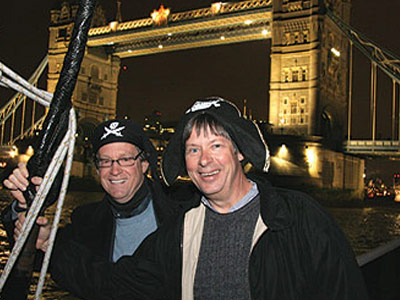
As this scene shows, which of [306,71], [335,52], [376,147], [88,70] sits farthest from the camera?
[88,70]

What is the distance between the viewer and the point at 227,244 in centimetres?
205

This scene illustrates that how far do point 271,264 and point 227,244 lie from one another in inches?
10.4

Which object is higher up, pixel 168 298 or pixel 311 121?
pixel 311 121

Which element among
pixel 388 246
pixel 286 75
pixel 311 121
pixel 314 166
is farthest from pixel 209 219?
pixel 286 75

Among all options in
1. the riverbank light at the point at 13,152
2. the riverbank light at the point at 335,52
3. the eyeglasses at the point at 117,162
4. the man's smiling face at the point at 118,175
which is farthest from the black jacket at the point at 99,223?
the riverbank light at the point at 13,152

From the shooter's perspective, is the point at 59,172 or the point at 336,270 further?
the point at 336,270

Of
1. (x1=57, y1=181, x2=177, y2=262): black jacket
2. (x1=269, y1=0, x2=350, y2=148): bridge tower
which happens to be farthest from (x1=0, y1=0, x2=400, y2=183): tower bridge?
(x1=57, y1=181, x2=177, y2=262): black jacket

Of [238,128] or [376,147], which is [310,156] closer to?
[376,147]

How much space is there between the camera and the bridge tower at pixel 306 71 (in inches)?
1308

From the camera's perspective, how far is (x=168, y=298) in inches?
85.1

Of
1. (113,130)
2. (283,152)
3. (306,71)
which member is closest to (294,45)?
(306,71)

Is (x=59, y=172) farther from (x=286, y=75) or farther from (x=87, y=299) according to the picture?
(x=286, y=75)

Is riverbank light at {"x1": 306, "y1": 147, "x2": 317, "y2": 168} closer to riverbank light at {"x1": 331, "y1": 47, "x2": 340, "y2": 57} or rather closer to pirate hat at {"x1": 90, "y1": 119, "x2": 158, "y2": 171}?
riverbank light at {"x1": 331, "y1": 47, "x2": 340, "y2": 57}

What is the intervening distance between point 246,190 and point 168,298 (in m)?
0.67
